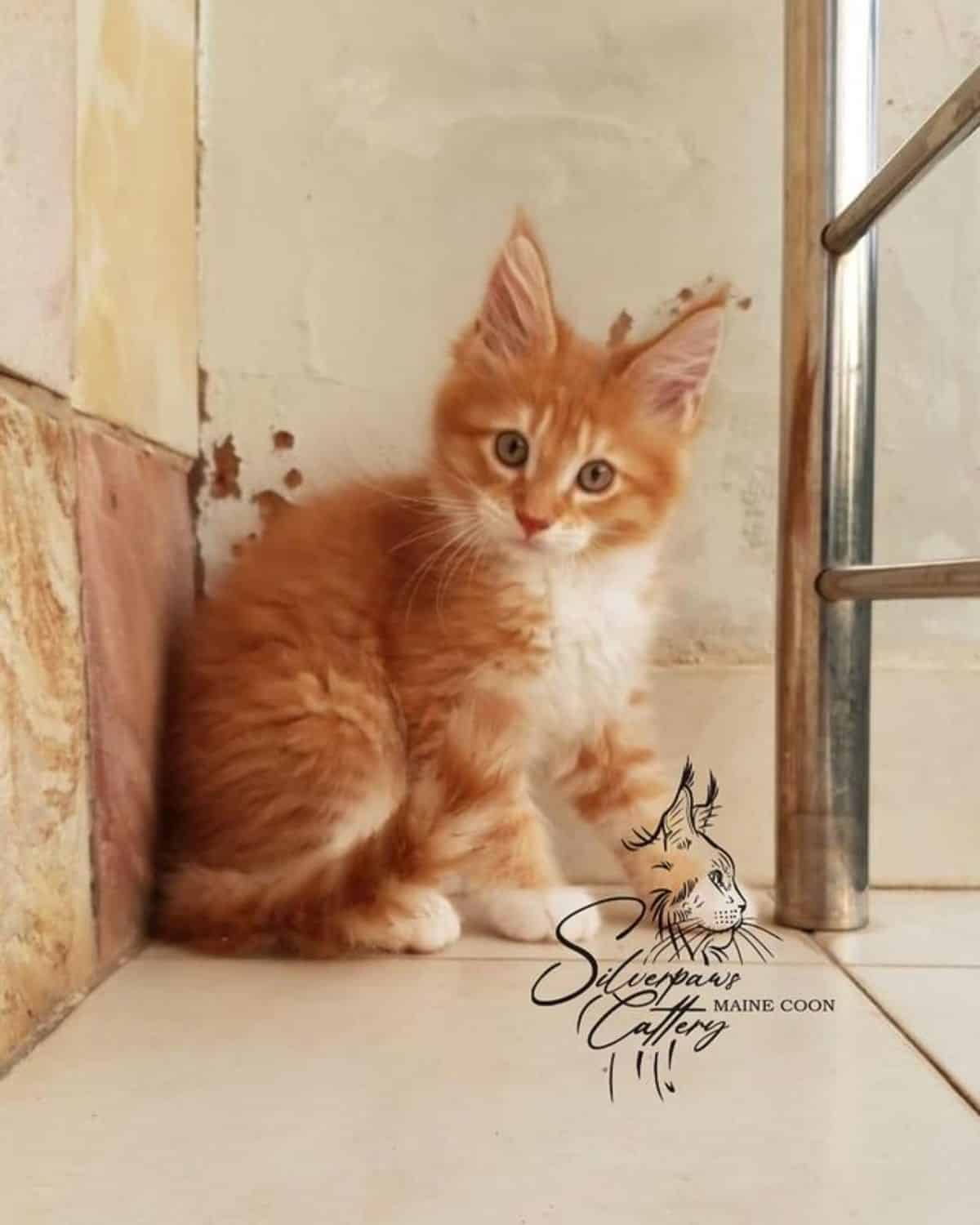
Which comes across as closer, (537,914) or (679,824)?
(537,914)

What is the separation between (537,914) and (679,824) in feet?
0.60

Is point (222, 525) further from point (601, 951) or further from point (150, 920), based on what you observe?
point (601, 951)

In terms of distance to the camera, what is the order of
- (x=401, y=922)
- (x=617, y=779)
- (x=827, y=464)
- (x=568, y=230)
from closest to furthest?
(x=401, y=922) → (x=827, y=464) → (x=617, y=779) → (x=568, y=230)

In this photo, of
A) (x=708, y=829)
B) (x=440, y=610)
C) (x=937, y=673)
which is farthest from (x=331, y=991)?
(x=937, y=673)

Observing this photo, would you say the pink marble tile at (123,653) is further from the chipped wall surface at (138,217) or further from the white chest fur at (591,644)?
the white chest fur at (591,644)

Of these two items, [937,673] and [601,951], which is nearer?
[601,951]

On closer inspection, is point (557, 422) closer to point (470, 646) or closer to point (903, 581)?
point (470, 646)

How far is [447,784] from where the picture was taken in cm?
95

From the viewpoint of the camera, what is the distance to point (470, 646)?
44.3 inches

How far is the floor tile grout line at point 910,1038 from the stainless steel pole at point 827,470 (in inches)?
4.5

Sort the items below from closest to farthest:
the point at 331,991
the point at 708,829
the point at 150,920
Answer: the point at 331,991 < the point at 150,920 < the point at 708,829

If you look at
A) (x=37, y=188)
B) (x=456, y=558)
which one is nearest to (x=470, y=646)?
(x=456, y=558)

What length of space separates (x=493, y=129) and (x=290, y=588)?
0.55 m

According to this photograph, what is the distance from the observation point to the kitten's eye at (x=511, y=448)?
1.16 m
